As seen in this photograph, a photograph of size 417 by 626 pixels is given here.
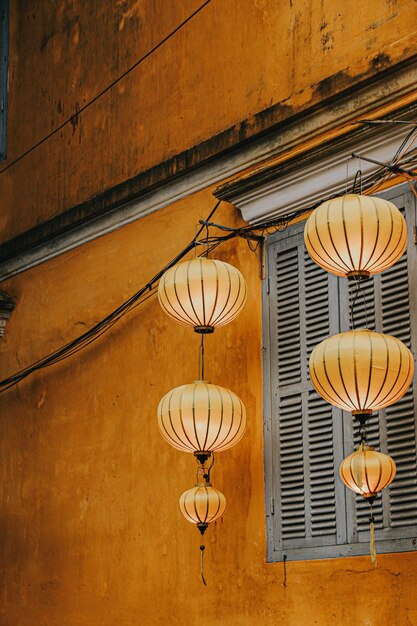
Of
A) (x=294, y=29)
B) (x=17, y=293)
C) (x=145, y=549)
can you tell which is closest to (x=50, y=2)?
(x=17, y=293)

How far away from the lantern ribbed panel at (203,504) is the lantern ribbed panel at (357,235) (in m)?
2.01

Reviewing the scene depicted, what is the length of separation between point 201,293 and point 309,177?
1.19 m

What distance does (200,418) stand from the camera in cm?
696

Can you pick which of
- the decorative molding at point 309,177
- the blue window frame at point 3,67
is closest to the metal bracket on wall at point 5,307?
the blue window frame at point 3,67

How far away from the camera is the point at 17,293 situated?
10.6 metres

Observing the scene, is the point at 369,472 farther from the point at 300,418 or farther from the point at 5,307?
the point at 5,307

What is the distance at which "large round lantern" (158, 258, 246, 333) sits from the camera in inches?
278

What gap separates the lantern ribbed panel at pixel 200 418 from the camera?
6953 mm

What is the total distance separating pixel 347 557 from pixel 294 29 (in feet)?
12.8

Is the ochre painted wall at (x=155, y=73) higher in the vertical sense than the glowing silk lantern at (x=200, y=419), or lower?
higher

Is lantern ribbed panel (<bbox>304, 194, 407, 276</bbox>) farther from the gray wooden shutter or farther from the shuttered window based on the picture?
the gray wooden shutter

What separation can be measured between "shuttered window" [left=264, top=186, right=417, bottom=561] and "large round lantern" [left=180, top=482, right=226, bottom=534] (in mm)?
362

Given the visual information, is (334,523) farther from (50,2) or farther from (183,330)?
(50,2)

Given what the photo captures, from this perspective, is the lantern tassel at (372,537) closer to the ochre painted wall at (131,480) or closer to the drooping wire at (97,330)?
the ochre painted wall at (131,480)
